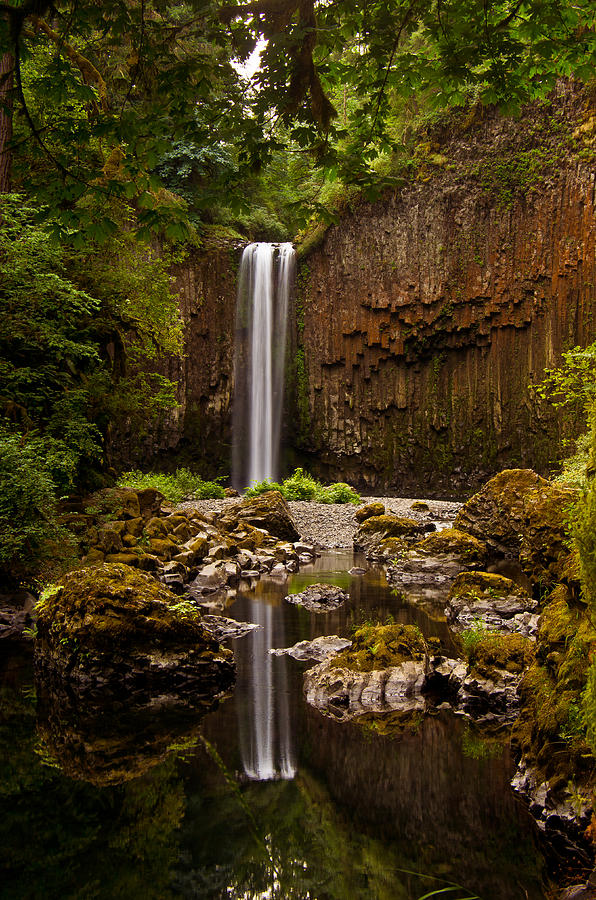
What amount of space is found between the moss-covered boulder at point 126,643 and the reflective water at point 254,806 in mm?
416

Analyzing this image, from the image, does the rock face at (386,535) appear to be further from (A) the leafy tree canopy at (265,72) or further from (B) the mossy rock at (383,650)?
(A) the leafy tree canopy at (265,72)

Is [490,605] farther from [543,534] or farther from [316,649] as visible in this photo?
[316,649]

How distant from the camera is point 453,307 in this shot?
28078 millimetres

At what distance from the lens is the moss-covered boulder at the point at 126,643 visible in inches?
245

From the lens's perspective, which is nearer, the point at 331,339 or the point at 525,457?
the point at 525,457

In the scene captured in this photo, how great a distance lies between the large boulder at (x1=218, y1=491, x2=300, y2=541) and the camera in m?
17.4

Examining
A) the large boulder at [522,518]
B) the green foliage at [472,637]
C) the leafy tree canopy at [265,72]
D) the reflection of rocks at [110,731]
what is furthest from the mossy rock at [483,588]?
the leafy tree canopy at [265,72]

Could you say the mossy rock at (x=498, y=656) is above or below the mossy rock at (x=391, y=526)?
above

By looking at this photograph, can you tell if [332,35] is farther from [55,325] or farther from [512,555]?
[512,555]

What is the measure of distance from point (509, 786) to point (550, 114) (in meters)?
27.9

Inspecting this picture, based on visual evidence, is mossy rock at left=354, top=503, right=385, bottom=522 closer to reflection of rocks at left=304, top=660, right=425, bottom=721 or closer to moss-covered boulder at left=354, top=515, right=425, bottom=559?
moss-covered boulder at left=354, top=515, right=425, bottom=559

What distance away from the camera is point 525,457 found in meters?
25.9

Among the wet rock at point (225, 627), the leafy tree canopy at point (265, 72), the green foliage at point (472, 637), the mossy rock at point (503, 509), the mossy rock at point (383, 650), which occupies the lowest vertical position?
the wet rock at point (225, 627)

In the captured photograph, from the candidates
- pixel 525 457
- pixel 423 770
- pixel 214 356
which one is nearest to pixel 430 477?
pixel 525 457
